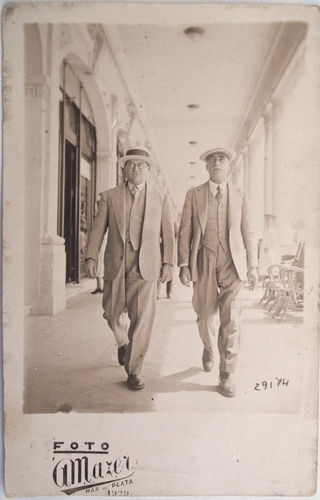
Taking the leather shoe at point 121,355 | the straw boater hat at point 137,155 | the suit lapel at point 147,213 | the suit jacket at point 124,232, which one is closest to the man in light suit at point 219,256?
the suit jacket at point 124,232

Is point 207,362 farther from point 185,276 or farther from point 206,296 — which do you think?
point 185,276

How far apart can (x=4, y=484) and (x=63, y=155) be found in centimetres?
222

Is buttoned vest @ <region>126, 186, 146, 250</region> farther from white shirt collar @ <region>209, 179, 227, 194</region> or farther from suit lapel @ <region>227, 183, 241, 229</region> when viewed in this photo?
suit lapel @ <region>227, 183, 241, 229</region>

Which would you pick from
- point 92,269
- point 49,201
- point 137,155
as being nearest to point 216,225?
point 137,155

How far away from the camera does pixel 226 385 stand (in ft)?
9.01

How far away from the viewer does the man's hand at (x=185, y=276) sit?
275 cm

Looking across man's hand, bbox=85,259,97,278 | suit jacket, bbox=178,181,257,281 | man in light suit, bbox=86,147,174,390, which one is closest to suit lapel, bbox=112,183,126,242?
man in light suit, bbox=86,147,174,390

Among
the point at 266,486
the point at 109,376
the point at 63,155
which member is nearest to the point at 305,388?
the point at 266,486

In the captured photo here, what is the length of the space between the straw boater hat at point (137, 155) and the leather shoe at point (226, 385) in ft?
4.86

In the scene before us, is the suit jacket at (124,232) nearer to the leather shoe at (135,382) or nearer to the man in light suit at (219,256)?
the man in light suit at (219,256)

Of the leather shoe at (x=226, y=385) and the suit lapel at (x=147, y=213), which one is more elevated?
the suit lapel at (x=147, y=213)

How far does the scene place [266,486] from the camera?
2779 millimetres

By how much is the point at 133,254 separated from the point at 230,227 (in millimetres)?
664

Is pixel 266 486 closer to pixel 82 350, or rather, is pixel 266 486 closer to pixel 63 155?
pixel 82 350
